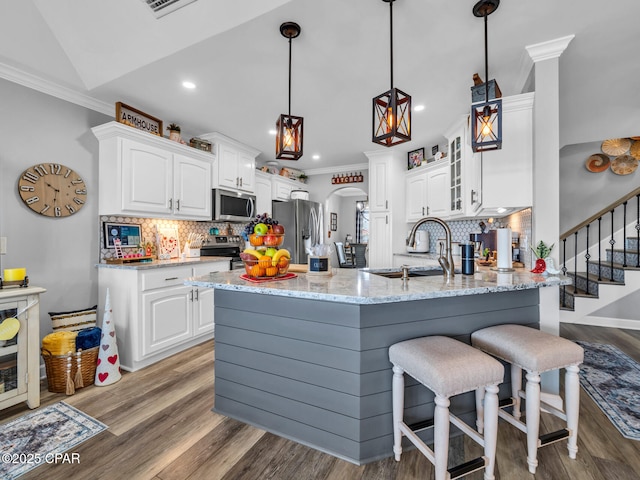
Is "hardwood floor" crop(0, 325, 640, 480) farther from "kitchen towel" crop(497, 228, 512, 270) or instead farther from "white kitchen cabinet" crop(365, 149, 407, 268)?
"white kitchen cabinet" crop(365, 149, 407, 268)

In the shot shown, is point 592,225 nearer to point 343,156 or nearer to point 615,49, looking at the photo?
point 615,49

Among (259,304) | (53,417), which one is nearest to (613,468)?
(259,304)

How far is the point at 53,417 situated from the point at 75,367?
418 millimetres

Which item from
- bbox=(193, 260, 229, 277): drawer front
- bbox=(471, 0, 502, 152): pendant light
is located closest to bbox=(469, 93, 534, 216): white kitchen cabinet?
bbox=(471, 0, 502, 152): pendant light

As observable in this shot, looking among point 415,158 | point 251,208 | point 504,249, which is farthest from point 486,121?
point 251,208

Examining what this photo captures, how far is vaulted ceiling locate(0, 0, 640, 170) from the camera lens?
186 cm

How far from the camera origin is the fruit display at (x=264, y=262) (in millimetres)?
1776

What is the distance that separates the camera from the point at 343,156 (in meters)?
4.87

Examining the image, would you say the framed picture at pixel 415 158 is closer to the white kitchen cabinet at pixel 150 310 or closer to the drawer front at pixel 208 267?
the drawer front at pixel 208 267

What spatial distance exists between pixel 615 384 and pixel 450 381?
211 cm

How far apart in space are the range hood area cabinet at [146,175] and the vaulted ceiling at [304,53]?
1.25 feet

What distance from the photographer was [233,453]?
5.23ft

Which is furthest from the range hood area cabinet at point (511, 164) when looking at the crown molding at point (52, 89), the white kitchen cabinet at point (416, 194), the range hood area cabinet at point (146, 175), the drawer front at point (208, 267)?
the crown molding at point (52, 89)

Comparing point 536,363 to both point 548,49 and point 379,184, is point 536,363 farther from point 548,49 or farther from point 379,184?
point 379,184
